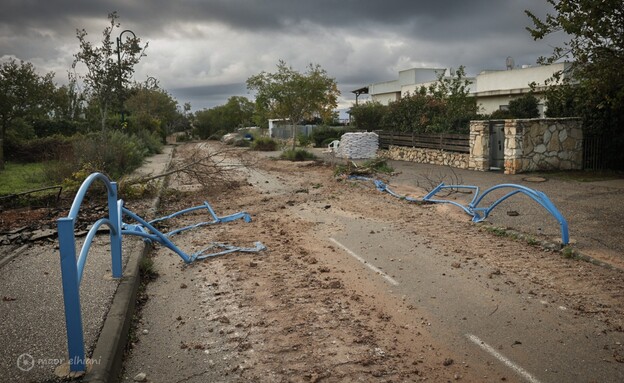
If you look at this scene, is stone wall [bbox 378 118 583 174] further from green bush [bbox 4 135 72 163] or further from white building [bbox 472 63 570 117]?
green bush [bbox 4 135 72 163]

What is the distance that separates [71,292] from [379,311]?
9.82 ft

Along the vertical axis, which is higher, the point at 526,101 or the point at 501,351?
the point at 526,101

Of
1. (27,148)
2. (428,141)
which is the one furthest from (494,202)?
(27,148)

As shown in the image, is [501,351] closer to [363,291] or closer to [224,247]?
[363,291]

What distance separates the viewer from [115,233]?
592cm

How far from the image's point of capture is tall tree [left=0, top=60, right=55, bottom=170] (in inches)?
1119

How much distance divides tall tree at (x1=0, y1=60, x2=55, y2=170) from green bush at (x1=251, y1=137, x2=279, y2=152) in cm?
1409

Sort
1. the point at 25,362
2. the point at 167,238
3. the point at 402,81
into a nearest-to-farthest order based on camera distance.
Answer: the point at 25,362, the point at 167,238, the point at 402,81

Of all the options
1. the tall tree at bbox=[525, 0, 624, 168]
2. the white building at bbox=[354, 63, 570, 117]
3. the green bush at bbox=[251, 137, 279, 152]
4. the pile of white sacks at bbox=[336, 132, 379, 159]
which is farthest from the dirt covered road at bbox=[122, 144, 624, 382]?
the green bush at bbox=[251, 137, 279, 152]

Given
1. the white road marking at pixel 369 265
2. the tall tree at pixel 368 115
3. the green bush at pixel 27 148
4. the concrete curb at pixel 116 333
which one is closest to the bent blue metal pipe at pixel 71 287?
the concrete curb at pixel 116 333

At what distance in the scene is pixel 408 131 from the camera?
26.3m

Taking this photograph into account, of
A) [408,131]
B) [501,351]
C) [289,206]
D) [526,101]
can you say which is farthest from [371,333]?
[526,101]

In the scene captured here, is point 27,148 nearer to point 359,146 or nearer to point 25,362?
point 359,146

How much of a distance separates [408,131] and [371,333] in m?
22.3
